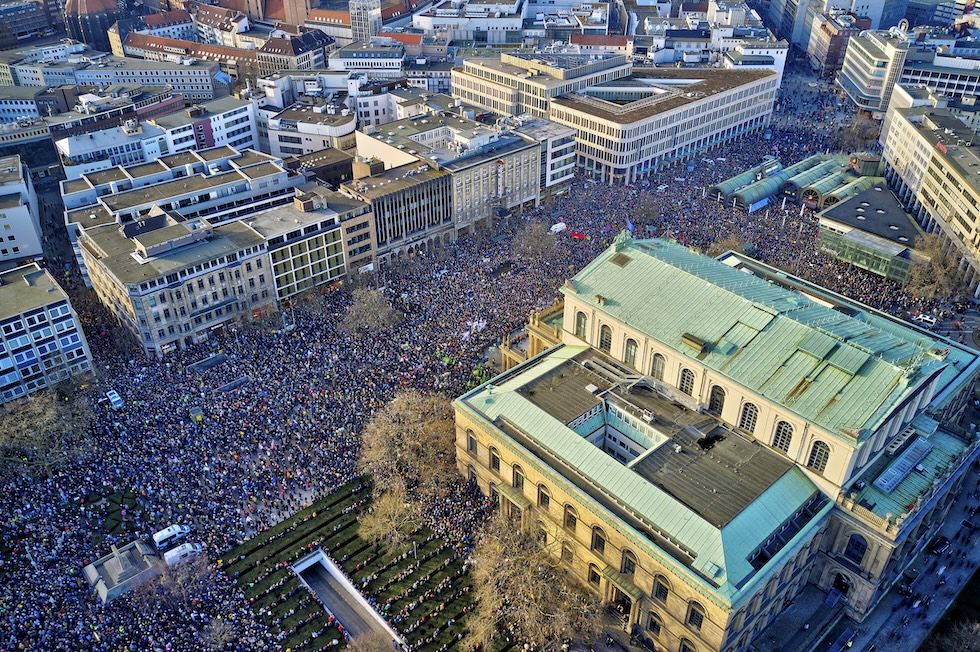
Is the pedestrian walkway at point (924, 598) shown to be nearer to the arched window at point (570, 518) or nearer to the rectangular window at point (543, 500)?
the arched window at point (570, 518)

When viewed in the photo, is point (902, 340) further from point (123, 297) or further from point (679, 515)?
point (123, 297)

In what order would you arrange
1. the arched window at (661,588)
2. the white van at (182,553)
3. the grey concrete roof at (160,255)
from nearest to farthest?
1. the arched window at (661,588)
2. the white van at (182,553)
3. the grey concrete roof at (160,255)

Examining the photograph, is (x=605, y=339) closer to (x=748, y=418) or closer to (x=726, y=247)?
(x=748, y=418)

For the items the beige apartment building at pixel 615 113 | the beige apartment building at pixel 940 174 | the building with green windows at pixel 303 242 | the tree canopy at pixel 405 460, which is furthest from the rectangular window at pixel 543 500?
the beige apartment building at pixel 615 113

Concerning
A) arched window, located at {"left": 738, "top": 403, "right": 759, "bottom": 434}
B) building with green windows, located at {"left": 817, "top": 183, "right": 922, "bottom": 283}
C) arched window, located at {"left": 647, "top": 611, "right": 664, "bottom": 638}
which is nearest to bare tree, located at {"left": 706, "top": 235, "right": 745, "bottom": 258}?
building with green windows, located at {"left": 817, "top": 183, "right": 922, "bottom": 283}

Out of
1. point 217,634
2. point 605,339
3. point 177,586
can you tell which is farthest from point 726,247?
point 177,586

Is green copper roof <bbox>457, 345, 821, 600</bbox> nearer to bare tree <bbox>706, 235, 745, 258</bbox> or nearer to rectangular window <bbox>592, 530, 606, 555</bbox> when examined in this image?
rectangular window <bbox>592, 530, 606, 555</bbox>
